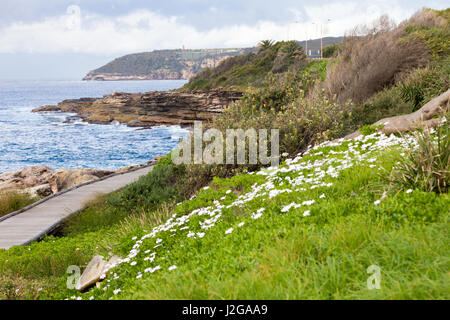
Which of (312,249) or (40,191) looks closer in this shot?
(312,249)

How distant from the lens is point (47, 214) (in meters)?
10.4

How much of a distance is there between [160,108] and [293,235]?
45782mm

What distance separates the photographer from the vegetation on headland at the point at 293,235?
273cm

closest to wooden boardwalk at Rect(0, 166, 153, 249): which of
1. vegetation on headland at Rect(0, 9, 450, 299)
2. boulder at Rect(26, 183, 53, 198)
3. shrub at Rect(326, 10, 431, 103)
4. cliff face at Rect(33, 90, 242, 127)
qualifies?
vegetation on headland at Rect(0, 9, 450, 299)

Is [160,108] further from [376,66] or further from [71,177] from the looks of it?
[376,66]

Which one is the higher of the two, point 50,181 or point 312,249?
point 312,249

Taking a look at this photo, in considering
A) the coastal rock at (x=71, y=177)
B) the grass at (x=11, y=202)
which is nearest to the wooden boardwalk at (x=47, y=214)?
the grass at (x=11, y=202)

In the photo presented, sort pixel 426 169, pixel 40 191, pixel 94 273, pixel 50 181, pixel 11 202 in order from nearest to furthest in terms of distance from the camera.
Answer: pixel 426 169, pixel 94 273, pixel 11 202, pixel 40 191, pixel 50 181

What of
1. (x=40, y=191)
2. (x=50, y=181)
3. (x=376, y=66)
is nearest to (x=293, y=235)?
(x=376, y=66)

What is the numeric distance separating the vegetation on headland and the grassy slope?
1 centimetres

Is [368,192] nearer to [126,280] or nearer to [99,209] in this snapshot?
[126,280]

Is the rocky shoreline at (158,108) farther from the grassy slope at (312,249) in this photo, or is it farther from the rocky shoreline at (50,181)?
the grassy slope at (312,249)

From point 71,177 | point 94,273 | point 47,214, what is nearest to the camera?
point 94,273

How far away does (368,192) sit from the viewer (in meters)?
4.56
